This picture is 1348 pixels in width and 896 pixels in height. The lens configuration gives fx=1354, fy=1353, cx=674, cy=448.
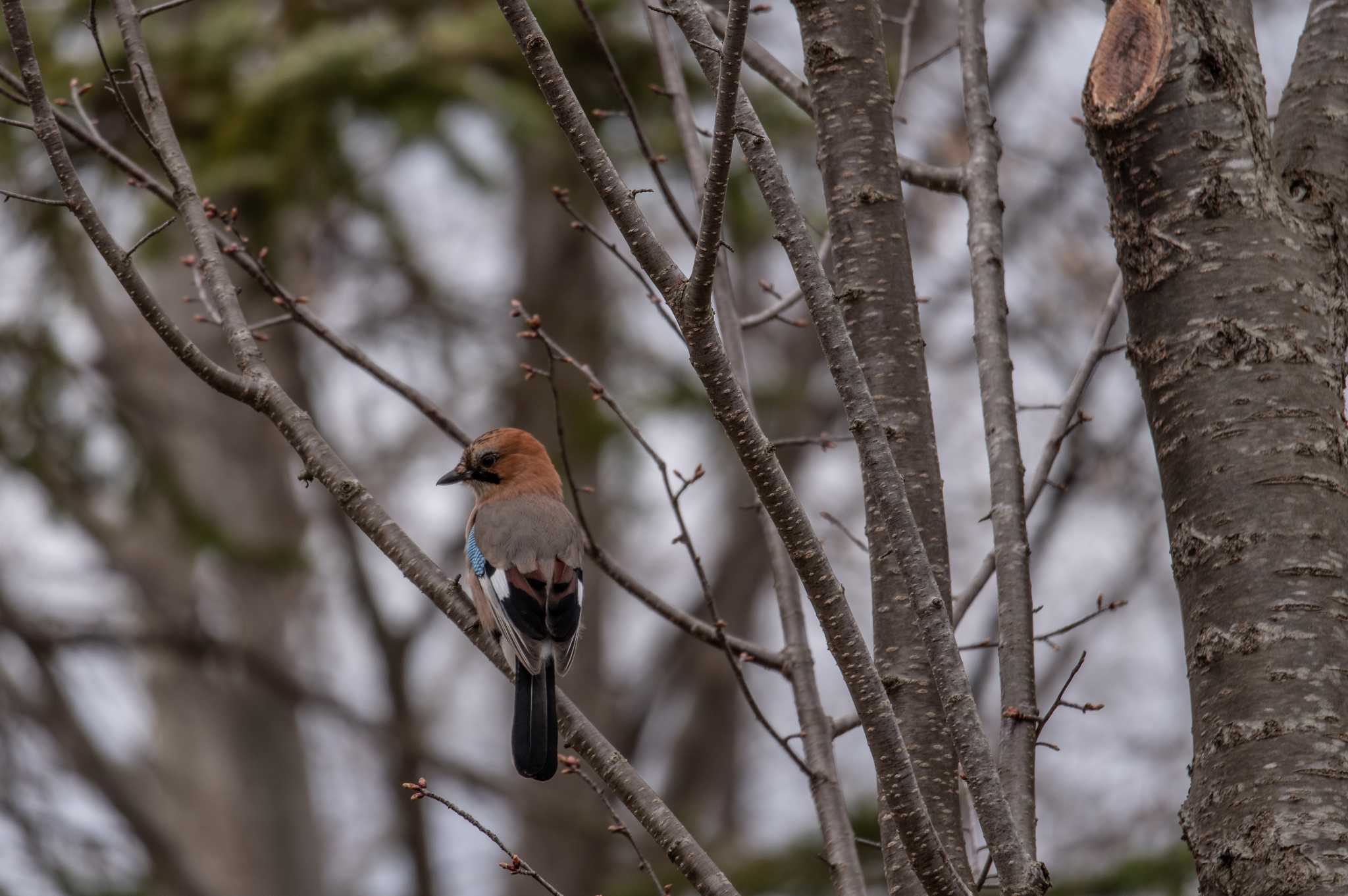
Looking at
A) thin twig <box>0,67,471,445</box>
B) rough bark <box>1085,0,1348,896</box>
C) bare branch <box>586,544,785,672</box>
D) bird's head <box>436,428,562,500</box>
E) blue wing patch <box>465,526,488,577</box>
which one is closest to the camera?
rough bark <box>1085,0,1348,896</box>

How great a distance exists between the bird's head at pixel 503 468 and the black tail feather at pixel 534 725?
1742mm

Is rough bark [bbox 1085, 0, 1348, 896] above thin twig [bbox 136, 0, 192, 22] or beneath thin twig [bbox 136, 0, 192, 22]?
beneath

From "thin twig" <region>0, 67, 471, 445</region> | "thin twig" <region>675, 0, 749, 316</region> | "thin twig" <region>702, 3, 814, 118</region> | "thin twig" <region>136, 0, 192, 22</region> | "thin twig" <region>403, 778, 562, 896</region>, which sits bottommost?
"thin twig" <region>403, 778, 562, 896</region>

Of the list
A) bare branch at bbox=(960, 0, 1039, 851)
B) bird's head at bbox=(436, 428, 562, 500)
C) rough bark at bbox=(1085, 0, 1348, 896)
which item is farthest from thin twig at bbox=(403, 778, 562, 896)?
bird's head at bbox=(436, 428, 562, 500)

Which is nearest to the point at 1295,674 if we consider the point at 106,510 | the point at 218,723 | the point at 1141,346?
the point at 1141,346

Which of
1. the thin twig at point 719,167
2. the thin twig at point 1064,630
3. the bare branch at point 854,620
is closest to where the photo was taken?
the thin twig at point 719,167

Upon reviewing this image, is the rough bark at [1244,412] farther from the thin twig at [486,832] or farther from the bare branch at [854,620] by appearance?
the thin twig at [486,832]

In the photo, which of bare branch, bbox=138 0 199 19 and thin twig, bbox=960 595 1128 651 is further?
bare branch, bbox=138 0 199 19

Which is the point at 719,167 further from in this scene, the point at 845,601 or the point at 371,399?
the point at 371,399

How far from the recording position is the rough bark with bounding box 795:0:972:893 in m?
2.71

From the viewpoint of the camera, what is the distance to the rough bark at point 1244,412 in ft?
7.75

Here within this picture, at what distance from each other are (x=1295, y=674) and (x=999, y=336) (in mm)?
891

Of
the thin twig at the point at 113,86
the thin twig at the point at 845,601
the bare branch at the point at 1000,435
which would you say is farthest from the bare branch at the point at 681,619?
the thin twig at the point at 113,86

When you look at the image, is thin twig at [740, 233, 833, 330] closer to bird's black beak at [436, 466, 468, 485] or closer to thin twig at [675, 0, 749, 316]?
thin twig at [675, 0, 749, 316]
